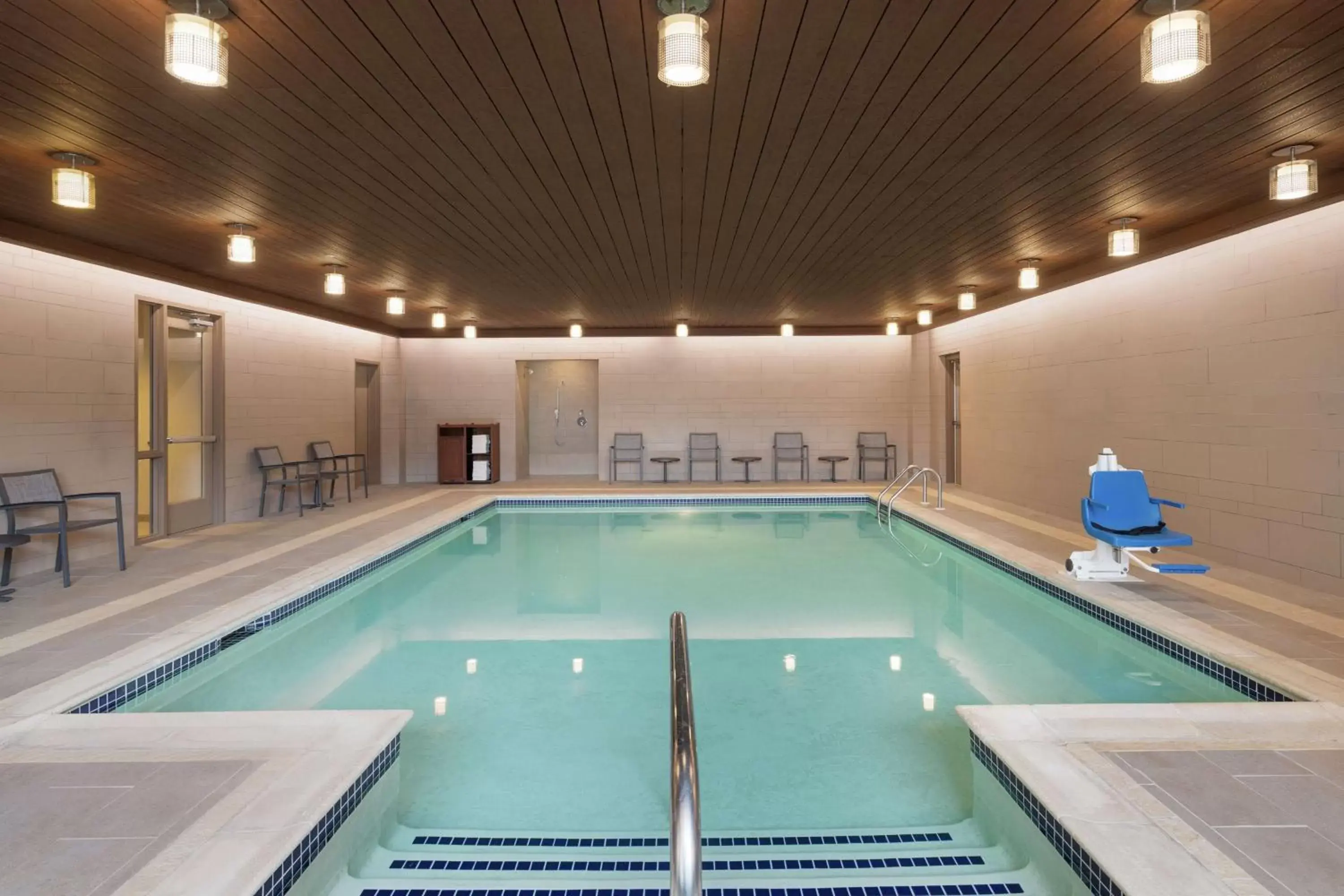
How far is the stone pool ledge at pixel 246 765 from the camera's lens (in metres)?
1.68

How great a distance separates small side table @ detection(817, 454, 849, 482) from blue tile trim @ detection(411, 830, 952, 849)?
8.56 metres

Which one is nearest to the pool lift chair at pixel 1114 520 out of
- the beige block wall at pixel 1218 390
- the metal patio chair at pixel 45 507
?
the beige block wall at pixel 1218 390

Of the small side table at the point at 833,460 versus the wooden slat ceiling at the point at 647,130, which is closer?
the wooden slat ceiling at the point at 647,130

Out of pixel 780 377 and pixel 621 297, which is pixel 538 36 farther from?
pixel 780 377

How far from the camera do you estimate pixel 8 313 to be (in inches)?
192

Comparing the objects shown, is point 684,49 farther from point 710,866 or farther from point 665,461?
point 665,461

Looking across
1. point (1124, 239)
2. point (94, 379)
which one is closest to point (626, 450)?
point (94, 379)

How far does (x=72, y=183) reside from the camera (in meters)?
3.47

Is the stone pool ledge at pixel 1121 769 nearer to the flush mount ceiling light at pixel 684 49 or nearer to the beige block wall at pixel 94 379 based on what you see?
the flush mount ceiling light at pixel 684 49

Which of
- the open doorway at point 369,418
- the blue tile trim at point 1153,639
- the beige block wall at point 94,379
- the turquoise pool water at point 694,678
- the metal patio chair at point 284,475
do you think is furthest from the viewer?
the open doorway at point 369,418

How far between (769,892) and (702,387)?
9356mm

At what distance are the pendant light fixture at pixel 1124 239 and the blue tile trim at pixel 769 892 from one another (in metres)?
4.26

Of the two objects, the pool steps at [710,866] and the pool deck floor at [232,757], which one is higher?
the pool deck floor at [232,757]

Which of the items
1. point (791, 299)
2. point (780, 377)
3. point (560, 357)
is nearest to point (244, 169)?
point (791, 299)
